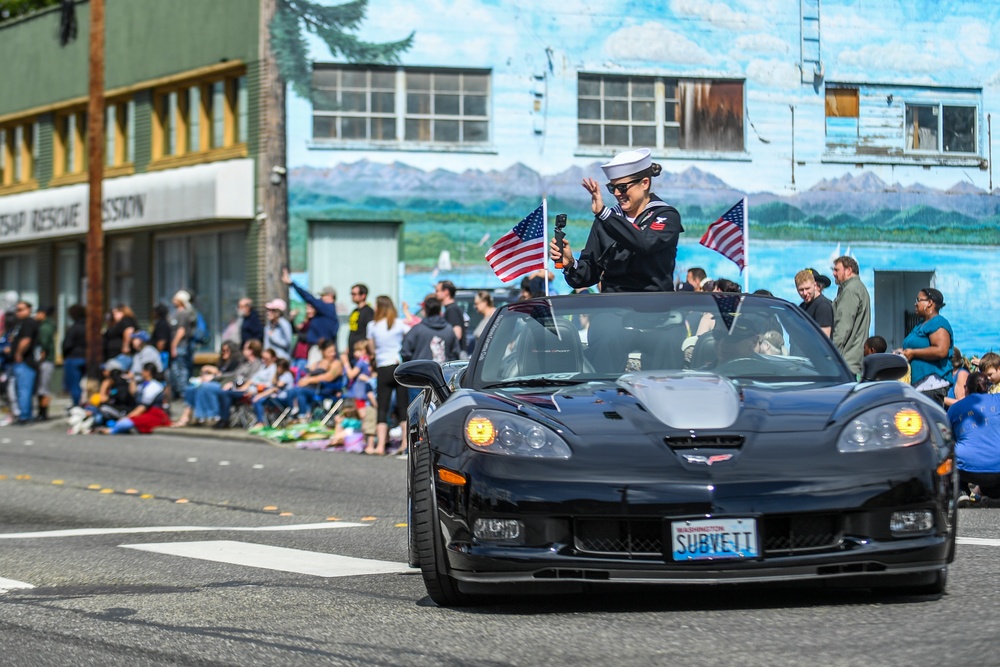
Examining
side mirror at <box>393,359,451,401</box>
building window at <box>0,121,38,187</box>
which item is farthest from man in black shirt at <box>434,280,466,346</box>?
building window at <box>0,121,38,187</box>

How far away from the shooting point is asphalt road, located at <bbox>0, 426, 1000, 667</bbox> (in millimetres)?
5348

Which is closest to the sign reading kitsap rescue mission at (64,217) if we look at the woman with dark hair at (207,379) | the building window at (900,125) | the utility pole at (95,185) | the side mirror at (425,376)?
the utility pole at (95,185)

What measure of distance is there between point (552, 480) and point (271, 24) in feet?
78.7

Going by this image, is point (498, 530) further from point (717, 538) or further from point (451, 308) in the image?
point (451, 308)

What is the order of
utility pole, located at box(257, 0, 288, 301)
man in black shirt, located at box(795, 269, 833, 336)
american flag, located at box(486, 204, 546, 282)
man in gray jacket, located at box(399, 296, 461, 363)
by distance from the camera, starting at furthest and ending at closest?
utility pole, located at box(257, 0, 288, 301)
man in gray jacket, located at box(399, 296, 461, 363)
man in black shirt, located at box(795, 269, 833, 336)
american flag, located at box(486, 204, 546, 282)

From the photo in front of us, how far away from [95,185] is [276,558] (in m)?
19.2

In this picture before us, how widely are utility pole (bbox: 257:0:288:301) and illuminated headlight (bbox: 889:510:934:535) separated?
23.2 meters

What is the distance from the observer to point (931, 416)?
6238 mm

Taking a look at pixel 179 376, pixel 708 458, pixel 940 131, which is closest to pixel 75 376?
pixel 179 376

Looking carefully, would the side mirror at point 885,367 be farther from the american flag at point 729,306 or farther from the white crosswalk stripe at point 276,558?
the white crosswalk stripe at point 276,558

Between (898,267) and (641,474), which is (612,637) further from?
(898,267)

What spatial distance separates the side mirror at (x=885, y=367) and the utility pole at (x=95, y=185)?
20.8m

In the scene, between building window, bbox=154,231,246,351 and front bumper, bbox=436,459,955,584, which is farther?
building window, bbox=154,231,246,351

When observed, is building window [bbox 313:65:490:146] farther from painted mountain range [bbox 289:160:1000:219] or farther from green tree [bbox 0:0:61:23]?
green tree [bbox 0:0:61:23]
